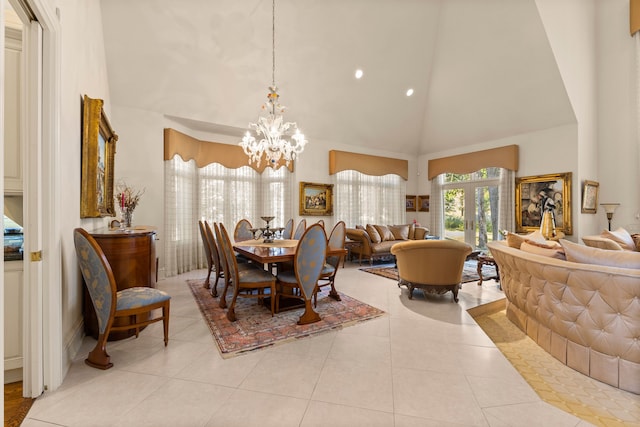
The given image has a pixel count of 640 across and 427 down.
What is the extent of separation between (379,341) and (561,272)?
162 cm

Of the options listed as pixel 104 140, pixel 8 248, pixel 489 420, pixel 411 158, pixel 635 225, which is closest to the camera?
pixel 489 420

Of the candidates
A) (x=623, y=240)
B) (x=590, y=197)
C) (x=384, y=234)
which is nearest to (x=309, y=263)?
(x=384, y=234)

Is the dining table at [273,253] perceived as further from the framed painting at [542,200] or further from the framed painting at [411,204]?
the framed painting at [411,204]

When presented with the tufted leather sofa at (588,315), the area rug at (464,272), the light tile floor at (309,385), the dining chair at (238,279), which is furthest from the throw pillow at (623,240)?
the dining chair at (238,279)

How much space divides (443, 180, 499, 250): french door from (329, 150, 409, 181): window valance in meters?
1.41

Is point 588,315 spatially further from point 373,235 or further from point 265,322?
point 373,235

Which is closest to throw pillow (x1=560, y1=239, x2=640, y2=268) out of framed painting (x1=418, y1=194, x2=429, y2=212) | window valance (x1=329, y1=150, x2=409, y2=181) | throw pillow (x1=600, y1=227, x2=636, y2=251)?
throw pillow (x1=600, y1=227, x2=636, y2=251)

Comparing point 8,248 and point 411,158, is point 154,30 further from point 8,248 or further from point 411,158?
point 411,158

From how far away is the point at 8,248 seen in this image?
1.89 meters

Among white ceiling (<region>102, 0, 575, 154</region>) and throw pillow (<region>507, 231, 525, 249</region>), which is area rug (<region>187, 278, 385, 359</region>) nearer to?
throw pillow (<region>507, 231, 525, 249</region>)

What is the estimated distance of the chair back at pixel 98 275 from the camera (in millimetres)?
2072

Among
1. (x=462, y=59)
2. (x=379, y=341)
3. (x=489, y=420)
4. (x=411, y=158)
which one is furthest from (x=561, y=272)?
(x=411, y=158)

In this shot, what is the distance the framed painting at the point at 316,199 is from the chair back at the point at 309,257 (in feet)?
12.7

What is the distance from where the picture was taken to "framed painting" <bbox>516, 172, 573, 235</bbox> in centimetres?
567
